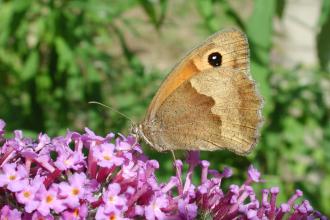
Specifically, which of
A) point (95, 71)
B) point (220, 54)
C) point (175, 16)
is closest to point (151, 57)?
point (175, 16)

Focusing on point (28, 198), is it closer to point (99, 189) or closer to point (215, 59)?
point (99, 189)

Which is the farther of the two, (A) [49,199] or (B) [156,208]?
(B) [156,208]

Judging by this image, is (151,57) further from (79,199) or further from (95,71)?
(79,199)

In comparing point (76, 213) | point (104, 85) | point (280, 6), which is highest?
point (280, 6)

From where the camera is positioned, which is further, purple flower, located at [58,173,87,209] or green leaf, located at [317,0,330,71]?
green leaf, located at [317,0,330,71]

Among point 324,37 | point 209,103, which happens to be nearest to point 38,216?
point 209,103

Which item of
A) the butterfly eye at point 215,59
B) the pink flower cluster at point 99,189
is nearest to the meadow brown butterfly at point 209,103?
the butterfly eye at point 215,59

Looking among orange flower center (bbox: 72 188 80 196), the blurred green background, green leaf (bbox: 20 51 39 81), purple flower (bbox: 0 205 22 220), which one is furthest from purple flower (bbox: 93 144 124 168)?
green leaf (bbox: 20 51 39 81)

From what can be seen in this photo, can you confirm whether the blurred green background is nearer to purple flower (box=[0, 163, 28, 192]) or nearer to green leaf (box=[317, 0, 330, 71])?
green leaf (box=[317, 0, 330, 71])
